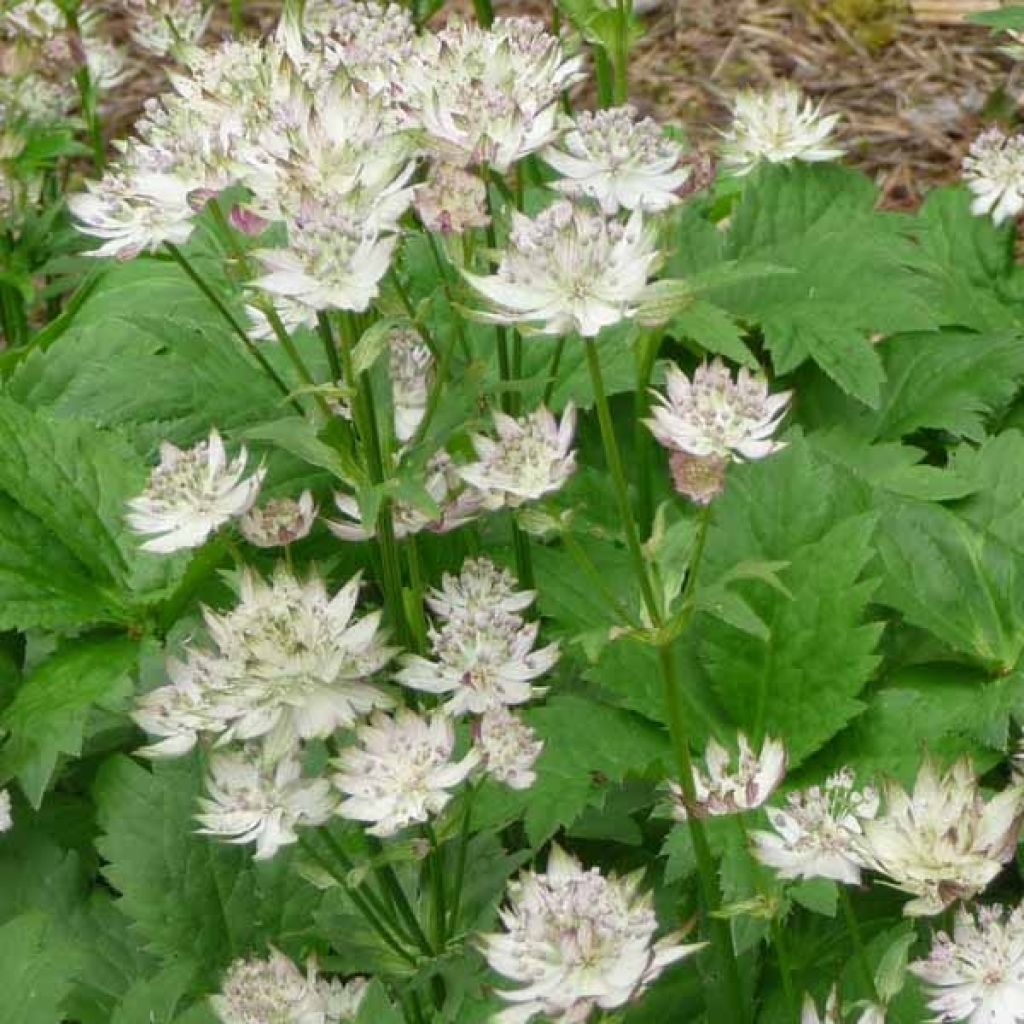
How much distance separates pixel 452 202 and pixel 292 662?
0.44 m

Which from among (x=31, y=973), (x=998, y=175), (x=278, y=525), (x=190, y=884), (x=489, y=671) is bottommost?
(x=190, y=884)

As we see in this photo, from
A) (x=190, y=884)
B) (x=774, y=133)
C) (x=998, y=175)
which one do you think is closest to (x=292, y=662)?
(x=190, y=884)

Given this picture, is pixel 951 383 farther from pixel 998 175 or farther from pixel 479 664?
pixel 479 664

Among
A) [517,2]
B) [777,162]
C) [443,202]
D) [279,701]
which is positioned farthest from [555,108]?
[517,2]

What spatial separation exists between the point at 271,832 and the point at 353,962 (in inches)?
9.9

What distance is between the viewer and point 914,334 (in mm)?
2773

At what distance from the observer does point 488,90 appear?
1.67m

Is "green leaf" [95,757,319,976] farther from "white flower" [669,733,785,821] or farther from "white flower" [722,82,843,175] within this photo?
"white flower" [722,82,843,175]

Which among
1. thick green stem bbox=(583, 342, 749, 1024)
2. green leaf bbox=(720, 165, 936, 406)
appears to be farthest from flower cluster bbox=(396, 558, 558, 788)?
green leaf bbox=(720, 165, 936, 406)

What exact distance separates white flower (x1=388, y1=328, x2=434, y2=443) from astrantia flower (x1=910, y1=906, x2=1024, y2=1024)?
2.26 ft

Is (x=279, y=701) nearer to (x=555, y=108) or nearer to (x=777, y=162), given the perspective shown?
(x=555, y=108)

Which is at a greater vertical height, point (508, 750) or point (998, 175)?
point (508, 750)

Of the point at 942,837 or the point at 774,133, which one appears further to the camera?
the point at 774,133

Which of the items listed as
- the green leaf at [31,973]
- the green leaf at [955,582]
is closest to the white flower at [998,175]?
the green leaf at [955,582]
